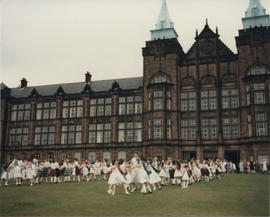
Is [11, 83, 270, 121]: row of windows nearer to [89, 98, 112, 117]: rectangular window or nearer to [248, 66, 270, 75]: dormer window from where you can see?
[89, 98, 112, 117]: rectangular window

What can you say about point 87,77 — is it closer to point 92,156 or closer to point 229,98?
point 92,156

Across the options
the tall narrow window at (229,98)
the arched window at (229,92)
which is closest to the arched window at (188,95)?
the tall narrow window at (229,98)

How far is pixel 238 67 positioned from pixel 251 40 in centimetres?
385

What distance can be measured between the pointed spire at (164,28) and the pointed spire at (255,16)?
11.0 m

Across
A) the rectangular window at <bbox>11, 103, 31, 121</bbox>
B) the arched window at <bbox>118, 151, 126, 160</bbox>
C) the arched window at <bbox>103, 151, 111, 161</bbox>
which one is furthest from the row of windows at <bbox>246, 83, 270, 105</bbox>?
the rectangular window at <bbox>11, 103, 31, 121</bbox>

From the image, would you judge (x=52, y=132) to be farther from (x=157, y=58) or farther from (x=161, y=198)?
(x=161, y=198)

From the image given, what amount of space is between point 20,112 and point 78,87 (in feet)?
34.9

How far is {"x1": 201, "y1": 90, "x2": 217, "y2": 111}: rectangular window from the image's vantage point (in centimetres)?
4422

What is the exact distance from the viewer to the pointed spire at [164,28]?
5191 centimetres

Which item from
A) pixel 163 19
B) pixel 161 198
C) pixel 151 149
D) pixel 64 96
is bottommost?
pixel 161 198

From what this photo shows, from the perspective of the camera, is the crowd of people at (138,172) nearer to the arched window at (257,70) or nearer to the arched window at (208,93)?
the arched window at (208,93)

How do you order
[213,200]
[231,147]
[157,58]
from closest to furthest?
1. [213,200]
2. [231,147]
3. [157,58]

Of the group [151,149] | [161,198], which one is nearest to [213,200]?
[161,198]

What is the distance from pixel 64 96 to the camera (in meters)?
53.3
